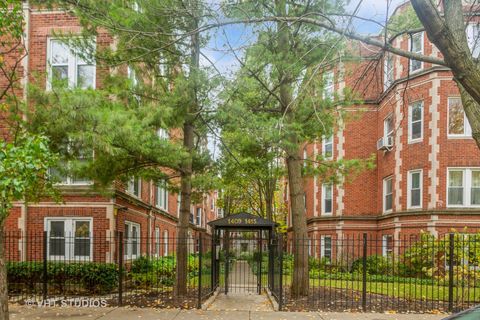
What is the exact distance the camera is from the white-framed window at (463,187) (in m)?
21.4

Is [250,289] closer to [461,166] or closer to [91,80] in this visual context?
[91,80]

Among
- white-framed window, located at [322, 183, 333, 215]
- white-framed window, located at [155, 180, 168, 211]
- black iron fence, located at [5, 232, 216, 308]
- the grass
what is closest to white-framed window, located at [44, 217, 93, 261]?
black iron fence, located at [5, 232, 216, 308]

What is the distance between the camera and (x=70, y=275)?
1426 centimetres

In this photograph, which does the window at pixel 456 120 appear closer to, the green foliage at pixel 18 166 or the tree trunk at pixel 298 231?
the tree trunk at pixel 298 231

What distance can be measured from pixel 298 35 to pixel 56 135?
277 inches

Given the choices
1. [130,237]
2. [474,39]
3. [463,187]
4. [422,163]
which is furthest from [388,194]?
[474,39]

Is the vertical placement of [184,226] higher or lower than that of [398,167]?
lower

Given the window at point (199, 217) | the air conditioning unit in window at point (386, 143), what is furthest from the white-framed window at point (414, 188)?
the window at point (199, 217)

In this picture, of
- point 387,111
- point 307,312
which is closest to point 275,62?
point 307,312

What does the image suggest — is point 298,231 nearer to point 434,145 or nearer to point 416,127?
point 434,145

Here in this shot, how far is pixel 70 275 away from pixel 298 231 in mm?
6988

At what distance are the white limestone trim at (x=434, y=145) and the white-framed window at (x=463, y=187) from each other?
60cm

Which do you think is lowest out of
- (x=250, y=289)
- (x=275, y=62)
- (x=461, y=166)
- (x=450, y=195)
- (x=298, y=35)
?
(x=250, y=289)

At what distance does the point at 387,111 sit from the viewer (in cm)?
2580
